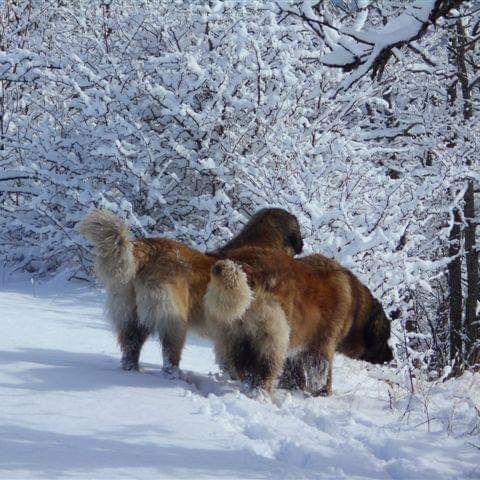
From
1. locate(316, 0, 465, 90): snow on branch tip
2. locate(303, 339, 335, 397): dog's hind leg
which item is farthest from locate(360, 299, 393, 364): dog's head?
locate(316, 0, 465, 90): snow on branch tip

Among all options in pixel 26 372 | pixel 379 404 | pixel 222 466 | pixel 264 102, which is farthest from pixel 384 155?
pixel 222 466

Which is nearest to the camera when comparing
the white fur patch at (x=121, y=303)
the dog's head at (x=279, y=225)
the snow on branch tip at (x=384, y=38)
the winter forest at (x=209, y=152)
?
the snow on branch tip at (x=384, y=38)

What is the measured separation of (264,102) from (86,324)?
4.09 meters

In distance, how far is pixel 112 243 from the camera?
4.97 m

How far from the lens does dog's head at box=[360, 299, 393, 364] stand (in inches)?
246

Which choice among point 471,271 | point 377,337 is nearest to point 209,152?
point 377,337

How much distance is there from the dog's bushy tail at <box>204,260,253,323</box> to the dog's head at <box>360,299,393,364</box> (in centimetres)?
185

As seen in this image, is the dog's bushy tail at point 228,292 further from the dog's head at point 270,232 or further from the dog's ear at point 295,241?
the dog's ear at point 295,241

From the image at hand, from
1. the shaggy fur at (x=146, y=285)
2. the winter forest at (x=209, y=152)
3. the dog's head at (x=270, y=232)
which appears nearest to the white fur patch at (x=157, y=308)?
the shaggy fur at (x=146, y=285)

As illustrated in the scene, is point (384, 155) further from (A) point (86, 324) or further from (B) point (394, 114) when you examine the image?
(A) point (86, 324)

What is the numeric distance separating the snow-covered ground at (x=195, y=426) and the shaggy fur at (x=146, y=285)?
0.28 metres

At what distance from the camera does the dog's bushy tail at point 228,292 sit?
4676 millimetres

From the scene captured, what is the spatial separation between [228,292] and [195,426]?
1.13 m

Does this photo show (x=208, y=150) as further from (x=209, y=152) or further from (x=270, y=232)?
(x=270, y=232)
